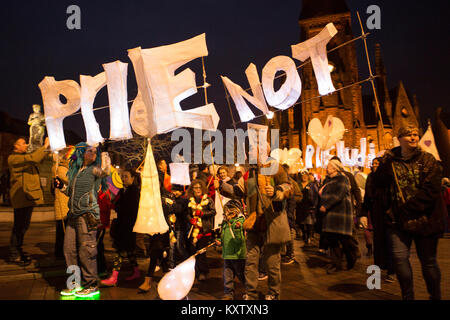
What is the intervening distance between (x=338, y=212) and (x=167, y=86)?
3.73 m

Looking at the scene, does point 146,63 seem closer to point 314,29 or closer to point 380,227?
point 380,227

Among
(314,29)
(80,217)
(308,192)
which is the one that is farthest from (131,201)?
(314,29)

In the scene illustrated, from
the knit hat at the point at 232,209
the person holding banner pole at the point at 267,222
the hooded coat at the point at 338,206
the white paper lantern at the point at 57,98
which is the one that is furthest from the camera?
the hooded coat at the point at 338,206

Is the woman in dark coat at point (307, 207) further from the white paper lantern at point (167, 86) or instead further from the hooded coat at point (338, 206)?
the white paper lantern at point (167, 86)

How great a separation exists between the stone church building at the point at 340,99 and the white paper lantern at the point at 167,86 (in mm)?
40841

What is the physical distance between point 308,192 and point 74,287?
6457 mm

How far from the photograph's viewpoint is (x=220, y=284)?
538 cm

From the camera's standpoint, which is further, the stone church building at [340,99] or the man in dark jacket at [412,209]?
the stone church building at [340,99]

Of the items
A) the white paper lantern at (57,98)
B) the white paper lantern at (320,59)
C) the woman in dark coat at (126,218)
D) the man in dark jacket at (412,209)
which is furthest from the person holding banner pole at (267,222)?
the white paper lantern at (57,98)

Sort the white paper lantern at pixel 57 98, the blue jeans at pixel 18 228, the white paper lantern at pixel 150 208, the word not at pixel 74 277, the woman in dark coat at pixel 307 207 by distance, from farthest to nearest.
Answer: the woman in dark coat at pixel 307 207, the blue jeans at pixel 18 228, the white paper lantern at pixel 57 98, the white paper lantern at pixel 150 208, the word not at pixel 74 277
